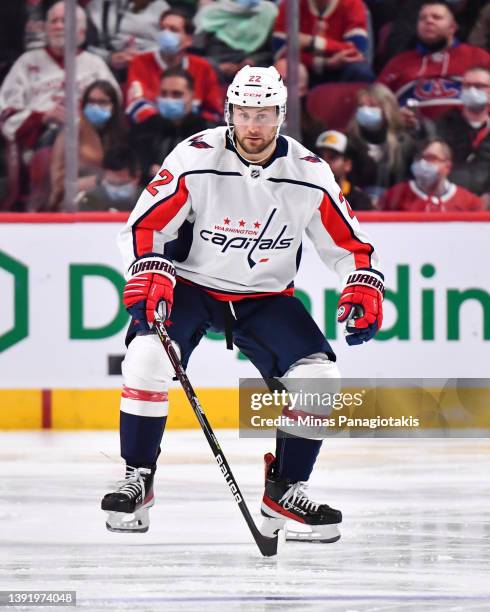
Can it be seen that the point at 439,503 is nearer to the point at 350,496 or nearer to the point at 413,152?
the point at 350,496

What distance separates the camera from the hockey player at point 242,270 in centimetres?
353

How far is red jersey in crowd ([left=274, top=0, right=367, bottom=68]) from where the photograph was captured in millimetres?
5695

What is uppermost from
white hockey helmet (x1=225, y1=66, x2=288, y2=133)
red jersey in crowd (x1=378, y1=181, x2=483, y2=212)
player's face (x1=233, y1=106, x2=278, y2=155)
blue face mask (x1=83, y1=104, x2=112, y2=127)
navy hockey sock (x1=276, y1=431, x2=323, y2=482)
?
white hockey helmet (x1=225, y1=66, x2=288, y2=133)

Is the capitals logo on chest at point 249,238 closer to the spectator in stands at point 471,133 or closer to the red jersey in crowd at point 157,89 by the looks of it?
the red jersey in crowd at point 157,89

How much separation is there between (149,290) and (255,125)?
0.50 metres

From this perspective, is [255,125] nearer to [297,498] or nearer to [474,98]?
[297,498]

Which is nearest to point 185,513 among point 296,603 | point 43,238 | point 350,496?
point 350,496

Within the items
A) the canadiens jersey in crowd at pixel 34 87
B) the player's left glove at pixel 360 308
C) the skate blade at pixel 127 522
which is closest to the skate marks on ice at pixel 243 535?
the skate blade at pixel 127 522

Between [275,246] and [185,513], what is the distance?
796mm

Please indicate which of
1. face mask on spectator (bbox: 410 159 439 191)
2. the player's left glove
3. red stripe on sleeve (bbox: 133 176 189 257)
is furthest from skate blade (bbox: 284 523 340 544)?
face mask on spectator (bbox: 410 159 439 191)

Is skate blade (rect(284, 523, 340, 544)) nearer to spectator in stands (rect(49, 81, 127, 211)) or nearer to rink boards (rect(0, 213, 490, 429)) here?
rink boards (rect(0, 213, 490, 429))

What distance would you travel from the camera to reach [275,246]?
3.67m

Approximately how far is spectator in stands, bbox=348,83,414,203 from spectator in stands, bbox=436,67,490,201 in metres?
0.17

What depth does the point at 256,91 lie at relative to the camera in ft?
11.7
